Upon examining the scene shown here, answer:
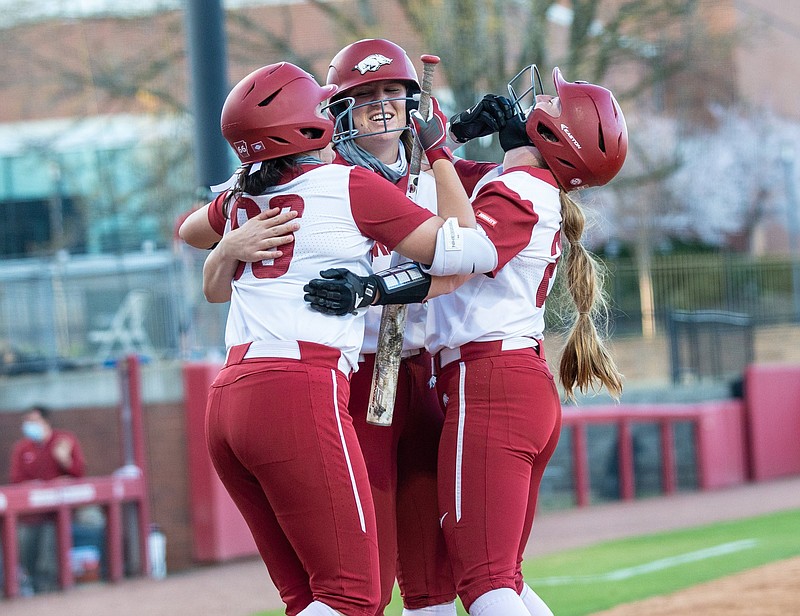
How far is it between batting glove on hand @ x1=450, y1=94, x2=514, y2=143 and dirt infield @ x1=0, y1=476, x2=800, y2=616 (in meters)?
4.13

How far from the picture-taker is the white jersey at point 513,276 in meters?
3.82

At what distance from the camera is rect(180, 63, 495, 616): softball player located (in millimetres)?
3406

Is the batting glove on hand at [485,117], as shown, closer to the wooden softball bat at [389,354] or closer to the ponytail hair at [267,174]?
the wooden softball bat at [389,354]

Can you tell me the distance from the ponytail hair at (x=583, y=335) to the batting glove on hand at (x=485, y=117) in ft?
1.22

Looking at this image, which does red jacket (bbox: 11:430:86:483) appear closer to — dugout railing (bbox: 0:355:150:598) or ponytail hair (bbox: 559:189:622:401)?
dugout railing (bbox: 0:355:150:598)

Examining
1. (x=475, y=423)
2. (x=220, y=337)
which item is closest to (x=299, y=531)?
(x=475, y=423)

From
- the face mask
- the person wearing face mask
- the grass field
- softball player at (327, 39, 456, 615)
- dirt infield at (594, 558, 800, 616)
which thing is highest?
softball player at (327, 39, 456, 615)

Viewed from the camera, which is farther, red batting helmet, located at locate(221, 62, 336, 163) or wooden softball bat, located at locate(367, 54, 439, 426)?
wooden softball bat, located at locate(367, 54, 439, 426)

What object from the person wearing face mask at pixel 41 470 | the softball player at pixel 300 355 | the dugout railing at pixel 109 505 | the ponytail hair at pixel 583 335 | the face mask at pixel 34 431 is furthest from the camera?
the face mask at pixel 34 431

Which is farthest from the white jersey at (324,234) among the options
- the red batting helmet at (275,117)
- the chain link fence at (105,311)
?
the chain link fence at (105,311)

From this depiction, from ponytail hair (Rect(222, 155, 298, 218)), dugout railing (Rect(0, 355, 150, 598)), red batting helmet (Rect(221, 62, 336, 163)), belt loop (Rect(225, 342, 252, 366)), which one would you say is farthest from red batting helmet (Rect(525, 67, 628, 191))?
dugout railing (Rect(0, 355, 150, 598))

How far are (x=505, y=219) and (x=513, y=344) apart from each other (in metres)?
0.43

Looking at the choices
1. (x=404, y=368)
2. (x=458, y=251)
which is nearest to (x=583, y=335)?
(x=404, y=368)

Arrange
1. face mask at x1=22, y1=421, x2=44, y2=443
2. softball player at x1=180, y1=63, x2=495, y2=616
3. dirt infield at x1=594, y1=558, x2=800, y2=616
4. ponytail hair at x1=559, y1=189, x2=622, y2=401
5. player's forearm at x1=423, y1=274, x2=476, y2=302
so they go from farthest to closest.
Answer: face mask at x1=22, y1=421, x2=44, y2=443, dirt infield at x1=594, y1=558, x2=800, y2=616, ponytail hair at x1=559, y1=189, x2=622, y2=401, player's forearm at x1=423, y1=274, x2=476, y2=302, softball player at x1=180, y1=63, x2=495, y2=616
